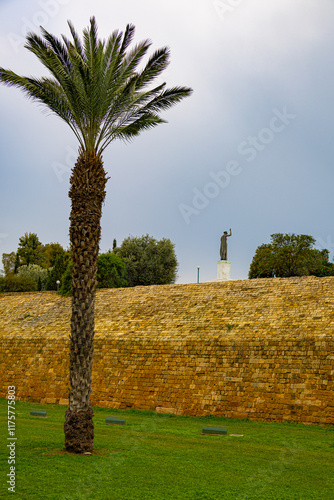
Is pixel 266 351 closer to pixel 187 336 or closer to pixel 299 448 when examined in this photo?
pixel 187 336

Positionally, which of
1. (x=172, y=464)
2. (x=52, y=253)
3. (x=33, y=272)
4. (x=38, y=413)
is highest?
(x=52, y=253)

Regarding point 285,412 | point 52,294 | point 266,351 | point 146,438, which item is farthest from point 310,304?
point 52,294

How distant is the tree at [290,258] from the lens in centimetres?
4469

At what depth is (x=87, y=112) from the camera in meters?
12.2

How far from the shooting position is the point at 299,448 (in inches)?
525

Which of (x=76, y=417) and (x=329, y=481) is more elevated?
(x=76, y=417)

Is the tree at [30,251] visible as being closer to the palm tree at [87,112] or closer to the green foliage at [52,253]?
the green foliage at [52,253]

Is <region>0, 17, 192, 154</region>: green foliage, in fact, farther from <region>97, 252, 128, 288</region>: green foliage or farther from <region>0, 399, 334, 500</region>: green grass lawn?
<region>97, 252, 128, 288</region>: green foliage

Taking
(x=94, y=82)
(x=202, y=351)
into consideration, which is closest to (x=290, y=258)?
(x=202, y=351)

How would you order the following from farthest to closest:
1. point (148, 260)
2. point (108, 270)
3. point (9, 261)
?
point (9, 261) → point (148, 260) → point (108, 270)

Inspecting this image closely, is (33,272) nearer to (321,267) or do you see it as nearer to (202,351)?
(321,267)

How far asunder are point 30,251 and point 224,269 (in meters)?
46.7

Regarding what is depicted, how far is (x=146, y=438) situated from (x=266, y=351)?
7354 millimetres

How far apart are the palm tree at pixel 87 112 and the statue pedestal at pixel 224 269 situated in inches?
723
